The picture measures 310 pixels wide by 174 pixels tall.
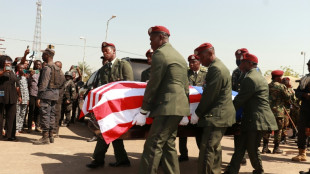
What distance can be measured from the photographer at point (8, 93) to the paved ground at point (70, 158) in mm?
404

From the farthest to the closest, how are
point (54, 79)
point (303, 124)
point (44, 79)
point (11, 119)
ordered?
point (11, 119), point (54, 79), point (44, 79), point (303, 124)

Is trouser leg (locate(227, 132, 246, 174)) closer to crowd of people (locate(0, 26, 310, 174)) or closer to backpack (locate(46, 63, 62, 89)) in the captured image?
crowd of people (locate(0, 26, 310, 174))

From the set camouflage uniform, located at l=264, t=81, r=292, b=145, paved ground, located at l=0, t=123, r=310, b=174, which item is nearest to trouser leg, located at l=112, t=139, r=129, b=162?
paved ground, located at l=0, t=123, r=310, b=174

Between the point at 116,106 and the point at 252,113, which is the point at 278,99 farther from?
the point at 116,106

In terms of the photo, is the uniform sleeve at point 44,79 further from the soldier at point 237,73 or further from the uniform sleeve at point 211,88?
the uniform sleeve at point 211,88

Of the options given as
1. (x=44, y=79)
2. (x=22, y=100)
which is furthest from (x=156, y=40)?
(x=22, y=100)

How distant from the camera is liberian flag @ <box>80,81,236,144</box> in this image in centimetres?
424

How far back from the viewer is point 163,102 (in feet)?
Answer: 12.8

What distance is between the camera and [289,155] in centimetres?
760

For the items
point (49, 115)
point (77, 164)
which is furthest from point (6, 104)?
point (77, 164)

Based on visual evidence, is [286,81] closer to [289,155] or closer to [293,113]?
[293,113]

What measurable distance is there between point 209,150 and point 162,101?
923 mm

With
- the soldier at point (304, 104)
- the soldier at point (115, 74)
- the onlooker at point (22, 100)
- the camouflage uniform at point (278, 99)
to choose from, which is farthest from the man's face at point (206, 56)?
the onlooker at point (22, 100)

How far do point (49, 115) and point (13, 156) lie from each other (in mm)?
1571
